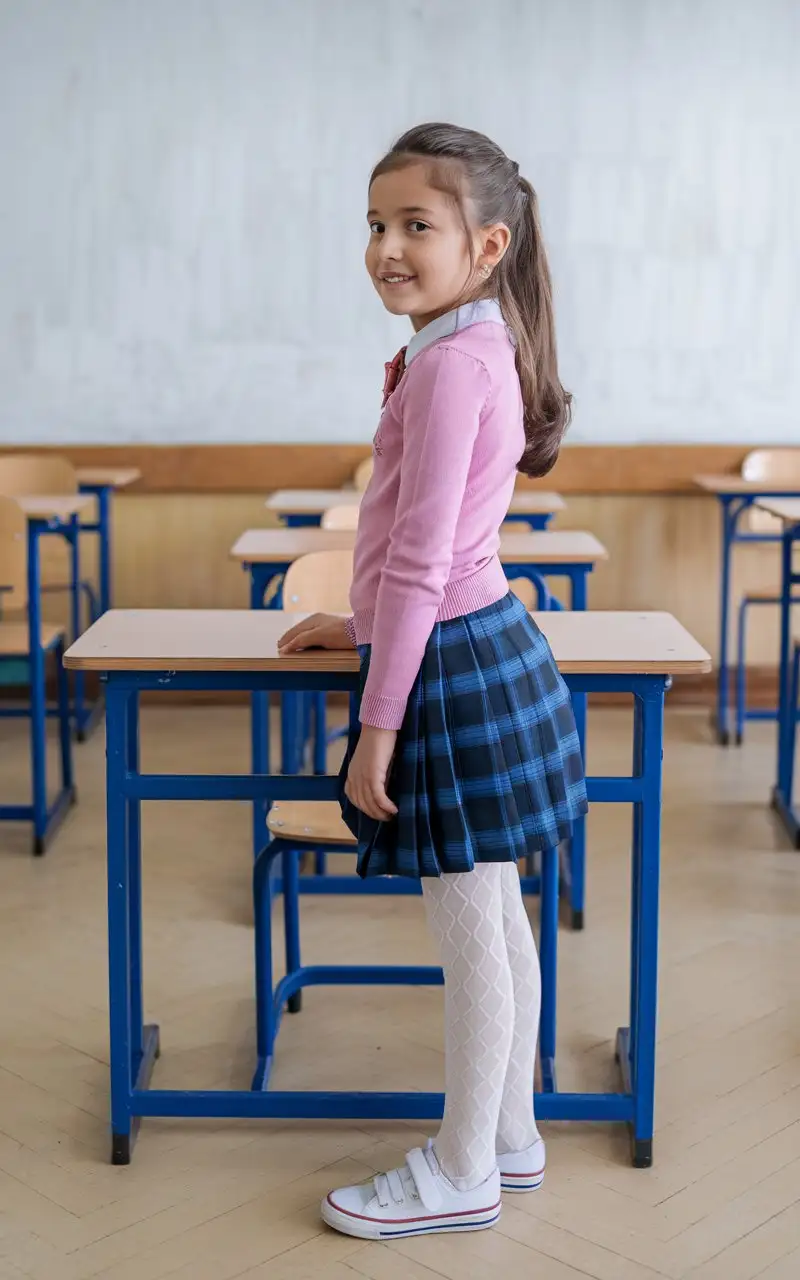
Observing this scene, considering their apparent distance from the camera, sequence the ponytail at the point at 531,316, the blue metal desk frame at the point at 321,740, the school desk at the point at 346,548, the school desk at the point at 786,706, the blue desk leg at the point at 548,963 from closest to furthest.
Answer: the ponytail at the point at 531,316
the blue desk leg at the point at 548,963
the blue metal desk frame at the point at 321,740
the school desk at the point at 346,548
the school desk at the point at 786,706

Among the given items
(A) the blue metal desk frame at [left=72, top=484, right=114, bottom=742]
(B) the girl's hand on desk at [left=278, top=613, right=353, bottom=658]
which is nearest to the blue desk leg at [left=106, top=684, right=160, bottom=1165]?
(B) the girl's hand on desk at [left=278, top=613, right=353, bottom=658]

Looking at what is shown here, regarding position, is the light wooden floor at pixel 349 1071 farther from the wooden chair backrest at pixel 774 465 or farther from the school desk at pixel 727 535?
the wooden chair backrest at pixel 774 465

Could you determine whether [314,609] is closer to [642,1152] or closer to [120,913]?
[120,913]

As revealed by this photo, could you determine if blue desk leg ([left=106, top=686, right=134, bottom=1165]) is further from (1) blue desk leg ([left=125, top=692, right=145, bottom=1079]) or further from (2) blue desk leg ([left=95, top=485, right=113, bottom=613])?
(2) blue desk leg ([left=95, top=485, right=113, bottom=613])

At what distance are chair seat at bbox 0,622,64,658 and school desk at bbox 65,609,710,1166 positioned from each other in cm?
132

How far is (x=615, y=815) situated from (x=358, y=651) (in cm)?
198

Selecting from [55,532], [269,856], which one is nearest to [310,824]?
[269,856]

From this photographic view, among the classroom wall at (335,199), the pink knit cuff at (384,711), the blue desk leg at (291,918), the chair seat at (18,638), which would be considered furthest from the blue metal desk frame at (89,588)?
the pink knit cuff at (384,711)

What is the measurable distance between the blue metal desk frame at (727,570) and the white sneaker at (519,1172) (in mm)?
2564

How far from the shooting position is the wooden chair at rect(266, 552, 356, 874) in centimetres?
224

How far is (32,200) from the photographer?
475 centimetres

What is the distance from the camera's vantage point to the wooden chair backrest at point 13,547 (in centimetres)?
329

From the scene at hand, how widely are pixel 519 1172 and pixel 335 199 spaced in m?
3.50

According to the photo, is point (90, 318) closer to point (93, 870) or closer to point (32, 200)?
point (32, 200)
